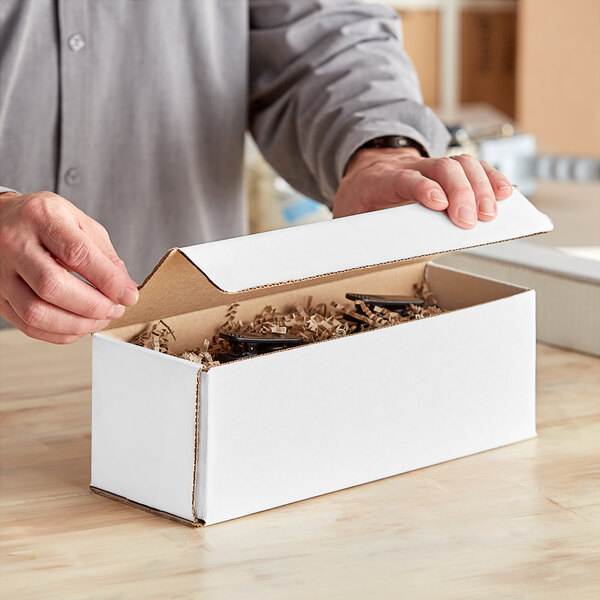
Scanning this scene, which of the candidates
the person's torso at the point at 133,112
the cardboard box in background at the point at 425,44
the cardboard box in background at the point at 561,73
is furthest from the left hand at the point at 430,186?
the cardboard box in background at the point at 425,44

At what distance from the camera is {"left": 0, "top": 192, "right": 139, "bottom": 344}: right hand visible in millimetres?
647

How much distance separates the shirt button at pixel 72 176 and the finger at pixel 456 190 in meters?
0.61

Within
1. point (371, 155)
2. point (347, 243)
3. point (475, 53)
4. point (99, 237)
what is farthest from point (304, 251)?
point (475, 53)

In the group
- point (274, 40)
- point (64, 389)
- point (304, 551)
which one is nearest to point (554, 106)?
point (274, 40)

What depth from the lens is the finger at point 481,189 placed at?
2.55 ft

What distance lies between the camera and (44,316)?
2.20ft

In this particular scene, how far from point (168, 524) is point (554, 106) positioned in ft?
9.96

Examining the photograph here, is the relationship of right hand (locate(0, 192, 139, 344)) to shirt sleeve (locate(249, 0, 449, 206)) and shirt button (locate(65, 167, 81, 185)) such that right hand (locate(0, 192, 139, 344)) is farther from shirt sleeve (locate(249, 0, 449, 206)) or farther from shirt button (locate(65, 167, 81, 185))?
shirt button (locate(65, 167, 81, 185))

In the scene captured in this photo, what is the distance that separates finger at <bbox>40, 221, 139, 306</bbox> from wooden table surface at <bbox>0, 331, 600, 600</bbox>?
16cm

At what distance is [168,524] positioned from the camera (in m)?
0.67

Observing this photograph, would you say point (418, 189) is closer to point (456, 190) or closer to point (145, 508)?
point (456, 190)

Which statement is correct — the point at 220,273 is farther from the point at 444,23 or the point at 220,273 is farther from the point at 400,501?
the point at 444,23

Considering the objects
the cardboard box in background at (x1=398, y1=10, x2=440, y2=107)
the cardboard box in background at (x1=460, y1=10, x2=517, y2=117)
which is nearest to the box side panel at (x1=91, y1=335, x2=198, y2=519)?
the cardboard box in background at (x1=398, y1=10, x2=440, y2=107)

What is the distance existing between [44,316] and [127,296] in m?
0.07
